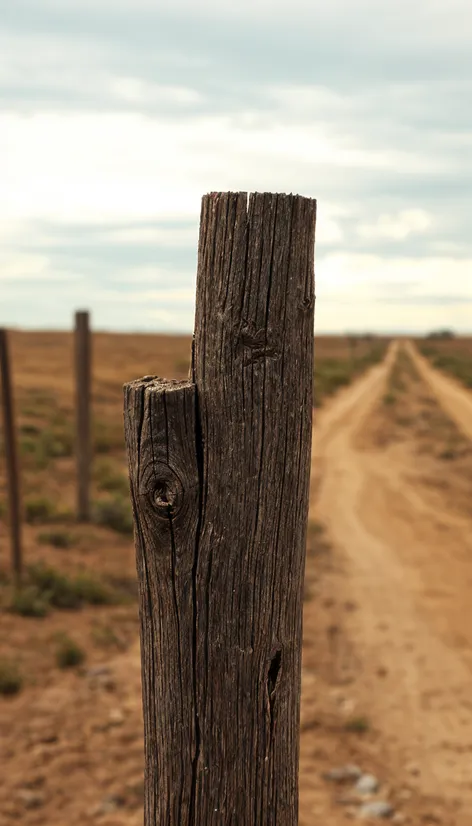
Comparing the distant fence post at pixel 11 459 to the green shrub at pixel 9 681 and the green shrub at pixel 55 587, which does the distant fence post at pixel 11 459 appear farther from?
the green shrub at pixel 9 681

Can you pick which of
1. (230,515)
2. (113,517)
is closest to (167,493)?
(230,515)

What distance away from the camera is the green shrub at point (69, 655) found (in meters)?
6.49

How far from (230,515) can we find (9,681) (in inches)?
187

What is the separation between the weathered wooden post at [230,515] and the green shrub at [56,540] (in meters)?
7.85

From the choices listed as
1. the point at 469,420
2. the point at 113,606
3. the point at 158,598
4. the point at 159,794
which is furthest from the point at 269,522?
the point at 469,420

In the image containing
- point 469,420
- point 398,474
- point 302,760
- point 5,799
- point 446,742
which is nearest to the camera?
point 5,799

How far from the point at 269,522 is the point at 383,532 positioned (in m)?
9.02

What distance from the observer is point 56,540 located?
976cm

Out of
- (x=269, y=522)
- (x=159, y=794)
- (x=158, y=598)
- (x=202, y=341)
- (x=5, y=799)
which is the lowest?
(x=5, y=799)

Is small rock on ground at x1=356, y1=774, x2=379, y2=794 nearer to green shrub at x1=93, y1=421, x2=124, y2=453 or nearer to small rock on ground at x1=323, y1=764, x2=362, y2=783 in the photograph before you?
small rock on ground at x1=323, y1=764, x2=362, y2=783

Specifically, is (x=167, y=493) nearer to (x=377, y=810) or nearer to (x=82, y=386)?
(x=377, y=810)

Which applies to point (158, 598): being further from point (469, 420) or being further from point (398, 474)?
point (469, 420)

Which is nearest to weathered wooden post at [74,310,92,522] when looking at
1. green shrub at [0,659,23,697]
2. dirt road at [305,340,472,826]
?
dirt road at [305,340,472,826]

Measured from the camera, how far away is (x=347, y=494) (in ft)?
42.5
